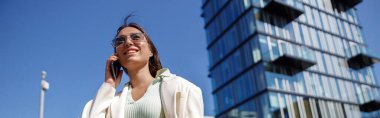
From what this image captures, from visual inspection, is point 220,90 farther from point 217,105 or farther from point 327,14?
point 327,14

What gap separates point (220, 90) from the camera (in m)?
26.0

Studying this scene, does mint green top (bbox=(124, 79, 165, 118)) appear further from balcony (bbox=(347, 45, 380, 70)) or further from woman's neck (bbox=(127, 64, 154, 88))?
balcony (bbox=(347, 45, 380, 70))

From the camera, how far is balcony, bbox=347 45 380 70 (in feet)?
86.8

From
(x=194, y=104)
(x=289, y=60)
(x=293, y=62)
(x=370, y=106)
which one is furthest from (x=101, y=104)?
(x=370, y=106)

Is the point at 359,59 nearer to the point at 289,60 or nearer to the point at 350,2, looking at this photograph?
the point at 350,2

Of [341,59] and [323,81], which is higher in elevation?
[341,59]

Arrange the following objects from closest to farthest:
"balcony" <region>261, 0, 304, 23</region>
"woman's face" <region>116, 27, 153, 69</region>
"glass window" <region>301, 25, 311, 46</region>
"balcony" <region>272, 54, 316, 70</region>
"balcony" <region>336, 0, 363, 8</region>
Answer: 1. "woman's face" <region>116, 27, 153, 69</region>
2. "balcony" <region>272, 54, 316, 70</region>
3. "balcony" <region>261, 0, 304, 23</region>
4. "glass window" <region>301, 25, 311, 46</region>
5. "balcony" <region>336, 0, 363, 8</region>

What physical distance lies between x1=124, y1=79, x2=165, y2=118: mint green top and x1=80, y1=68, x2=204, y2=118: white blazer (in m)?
0.03

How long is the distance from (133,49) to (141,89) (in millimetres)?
194

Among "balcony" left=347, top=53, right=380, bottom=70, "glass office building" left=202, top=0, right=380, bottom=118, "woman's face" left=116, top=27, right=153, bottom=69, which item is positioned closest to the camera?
"woman's face" left=116, top=27, right=153, bottom=69

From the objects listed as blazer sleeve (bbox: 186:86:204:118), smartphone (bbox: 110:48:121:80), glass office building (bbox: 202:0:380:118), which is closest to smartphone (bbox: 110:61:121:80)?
smartphone (bbox: 110:48:121:80)

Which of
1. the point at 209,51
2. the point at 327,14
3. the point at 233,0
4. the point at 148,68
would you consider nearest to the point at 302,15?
the point at 327,14

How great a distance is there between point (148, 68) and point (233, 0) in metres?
24.4

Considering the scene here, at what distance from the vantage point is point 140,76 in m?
1.87
